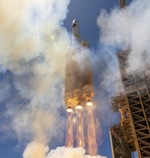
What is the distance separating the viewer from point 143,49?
31.1 metres

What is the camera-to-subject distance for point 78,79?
27875 millimetres

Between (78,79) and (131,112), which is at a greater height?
(78,79)

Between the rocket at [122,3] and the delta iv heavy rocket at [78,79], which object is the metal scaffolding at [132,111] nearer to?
the delta iv heavy rocket at [78,79]

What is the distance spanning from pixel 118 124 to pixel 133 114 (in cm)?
287

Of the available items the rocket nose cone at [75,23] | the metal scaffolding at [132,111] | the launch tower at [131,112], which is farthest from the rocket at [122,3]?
the launch tower at [131,112]

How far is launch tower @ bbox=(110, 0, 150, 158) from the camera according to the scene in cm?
2739

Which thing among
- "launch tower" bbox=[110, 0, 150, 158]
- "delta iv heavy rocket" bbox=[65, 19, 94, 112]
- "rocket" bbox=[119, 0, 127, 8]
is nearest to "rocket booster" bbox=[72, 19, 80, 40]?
"delta iv heavy rocket" bbox=[65, 19, 94, 112]

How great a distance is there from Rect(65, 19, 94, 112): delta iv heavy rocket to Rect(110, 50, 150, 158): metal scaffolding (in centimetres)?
483

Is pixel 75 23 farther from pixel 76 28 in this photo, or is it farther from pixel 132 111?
pixel 132 111

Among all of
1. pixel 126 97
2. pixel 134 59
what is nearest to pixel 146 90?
pixel 126 97

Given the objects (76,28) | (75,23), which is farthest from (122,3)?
(76,28)

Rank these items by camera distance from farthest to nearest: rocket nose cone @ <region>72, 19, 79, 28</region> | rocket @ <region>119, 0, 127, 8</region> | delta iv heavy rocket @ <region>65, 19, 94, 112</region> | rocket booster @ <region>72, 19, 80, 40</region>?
→ rocket @ <region>119, 0, 127, 8</region> → rocket nose cone @ <region>72, 19, 79, 28</region> → rocket booster @ <region>72, 19, 80, 40</region> → delta iv heavy rocket @ <region>65, 19, 94, 112</region>

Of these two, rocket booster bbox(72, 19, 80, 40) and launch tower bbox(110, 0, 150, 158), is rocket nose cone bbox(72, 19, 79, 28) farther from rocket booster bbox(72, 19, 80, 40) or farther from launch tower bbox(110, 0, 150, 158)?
launch tower bbox(110, 0, 150, 158)

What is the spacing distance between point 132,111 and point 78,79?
6653 millimetres
